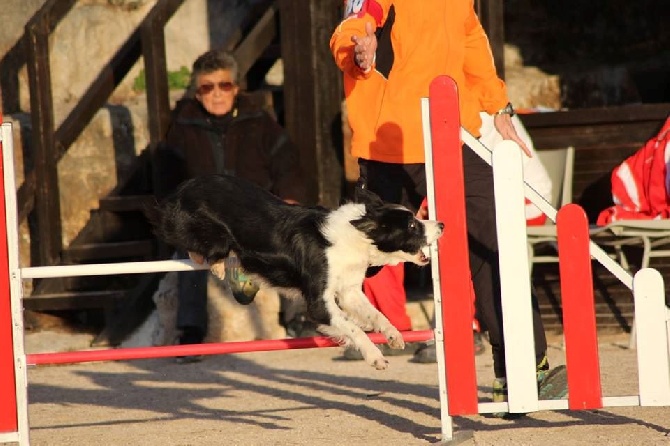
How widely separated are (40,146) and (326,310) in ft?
14.3

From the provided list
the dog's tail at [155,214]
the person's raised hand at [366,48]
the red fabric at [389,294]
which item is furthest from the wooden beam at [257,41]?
the person's raised hand at [366,48]

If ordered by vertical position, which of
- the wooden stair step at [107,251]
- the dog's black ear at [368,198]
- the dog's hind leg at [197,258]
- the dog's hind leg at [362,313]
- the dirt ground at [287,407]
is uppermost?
the dog's black ear at [368,198]

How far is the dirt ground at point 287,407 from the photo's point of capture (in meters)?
5.64

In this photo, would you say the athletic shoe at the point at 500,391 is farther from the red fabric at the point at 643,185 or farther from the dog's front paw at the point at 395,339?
the red fabric at the point at 643,185

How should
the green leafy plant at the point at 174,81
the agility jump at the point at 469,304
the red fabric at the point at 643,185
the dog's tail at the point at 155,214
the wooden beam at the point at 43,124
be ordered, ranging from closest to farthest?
the agility jump at the point at 469,304 → the dog's tail at the point at 155,214 → the red fabric at the point at 643,185 → the wooden beam at the point at 43,124 → the green leafy plant at the point at 174,81

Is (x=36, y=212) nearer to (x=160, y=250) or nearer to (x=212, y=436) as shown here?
(x=160, y=250)

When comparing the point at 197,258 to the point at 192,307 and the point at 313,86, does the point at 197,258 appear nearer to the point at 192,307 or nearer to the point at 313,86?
the point at 192,307

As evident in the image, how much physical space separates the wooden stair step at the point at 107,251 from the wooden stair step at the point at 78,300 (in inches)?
8.9

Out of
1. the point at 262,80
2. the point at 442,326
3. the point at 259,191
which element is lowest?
the point at 442,326

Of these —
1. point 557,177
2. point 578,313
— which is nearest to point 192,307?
point 557,177

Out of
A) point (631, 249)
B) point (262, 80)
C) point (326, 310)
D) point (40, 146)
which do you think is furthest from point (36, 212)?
point (326, 310)

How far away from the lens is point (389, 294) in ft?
26.2

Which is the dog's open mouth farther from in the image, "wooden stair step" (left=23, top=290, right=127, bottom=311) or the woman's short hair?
"wooden stair step" (left=23, top=290, right=127, bottom=311)

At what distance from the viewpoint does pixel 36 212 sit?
31.2 ft
